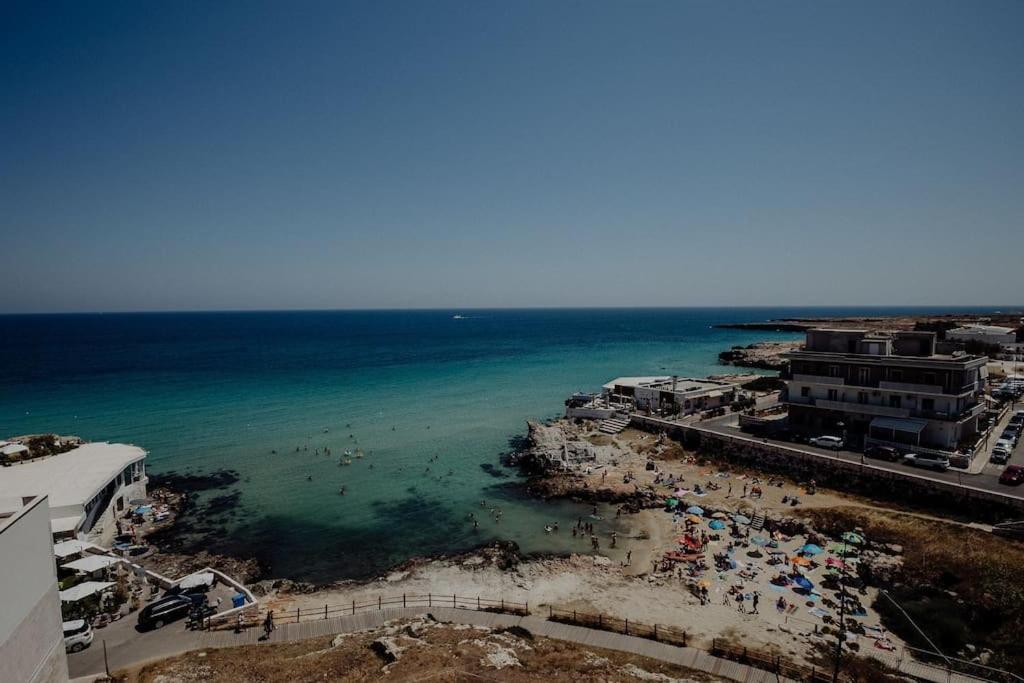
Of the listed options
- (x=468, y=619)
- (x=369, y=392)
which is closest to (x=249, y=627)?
(x=468, y=619)

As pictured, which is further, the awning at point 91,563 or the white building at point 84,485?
the white building at point 84,485


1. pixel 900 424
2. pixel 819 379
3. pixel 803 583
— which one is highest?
pixel 819 379

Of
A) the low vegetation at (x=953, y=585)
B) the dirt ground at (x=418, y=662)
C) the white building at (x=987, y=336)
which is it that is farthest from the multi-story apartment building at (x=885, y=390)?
the white building at (x=987, y=336)

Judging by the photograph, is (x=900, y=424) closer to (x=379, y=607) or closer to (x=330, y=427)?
(x=379, y=607)

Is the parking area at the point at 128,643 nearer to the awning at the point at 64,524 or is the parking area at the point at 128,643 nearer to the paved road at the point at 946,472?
the awning at the point at 64,524

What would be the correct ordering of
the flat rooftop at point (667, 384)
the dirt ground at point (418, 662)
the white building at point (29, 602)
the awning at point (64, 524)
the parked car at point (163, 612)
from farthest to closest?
the flat rooftop at point (667, 384)
the awning at point (64, 524)
the parked car at point (163, 612)
the dirt ground at point (418, 662)
the white building at point (29, 602)

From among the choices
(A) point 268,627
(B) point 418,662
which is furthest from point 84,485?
(B) point 418,662
